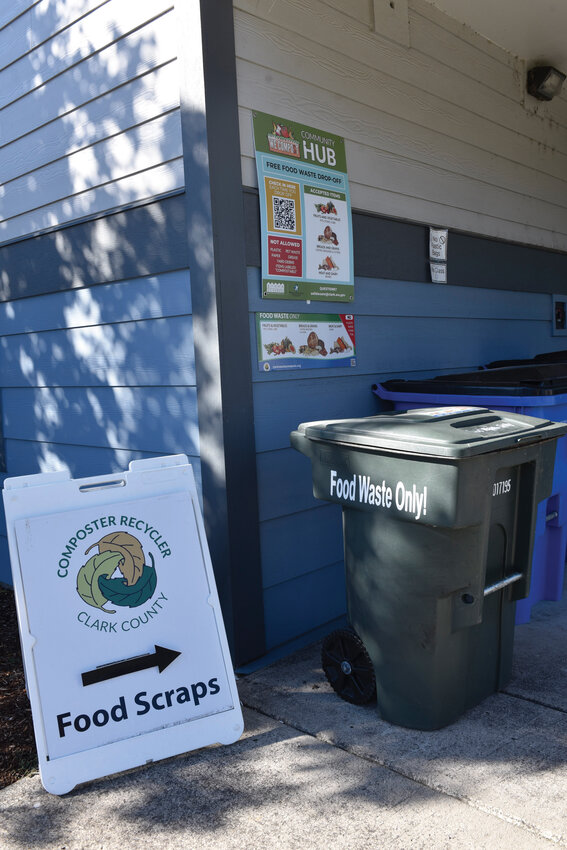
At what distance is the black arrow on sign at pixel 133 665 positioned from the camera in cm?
253

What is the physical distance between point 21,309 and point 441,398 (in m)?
2.66

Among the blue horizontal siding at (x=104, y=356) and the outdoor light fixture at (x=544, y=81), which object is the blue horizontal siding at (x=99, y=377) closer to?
the blue horizontal siding at (x=104, y=356)

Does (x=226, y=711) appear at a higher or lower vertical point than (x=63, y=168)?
lower

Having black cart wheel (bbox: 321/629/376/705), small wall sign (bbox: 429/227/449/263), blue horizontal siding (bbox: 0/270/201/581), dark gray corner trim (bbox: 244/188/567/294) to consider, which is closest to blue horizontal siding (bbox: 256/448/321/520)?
blue horizontal siding (bbox: 0/270/201/581)

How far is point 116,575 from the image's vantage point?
105 inches

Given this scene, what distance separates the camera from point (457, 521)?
2.42m

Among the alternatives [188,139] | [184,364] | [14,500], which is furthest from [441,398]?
[14,500]

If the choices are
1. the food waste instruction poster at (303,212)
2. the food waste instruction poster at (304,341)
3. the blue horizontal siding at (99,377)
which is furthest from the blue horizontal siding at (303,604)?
the food waste instruction poster at (303,212)

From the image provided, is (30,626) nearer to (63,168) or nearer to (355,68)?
(63,168)

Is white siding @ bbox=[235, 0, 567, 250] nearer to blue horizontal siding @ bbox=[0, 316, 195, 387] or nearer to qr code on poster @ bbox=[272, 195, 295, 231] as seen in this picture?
qr code on poster @ bbox=[272, 195, 295, 231]

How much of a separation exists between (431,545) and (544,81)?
415cm

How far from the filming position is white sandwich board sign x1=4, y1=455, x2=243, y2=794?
2.48 m

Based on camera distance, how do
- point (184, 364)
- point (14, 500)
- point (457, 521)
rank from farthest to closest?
point (184, 364)
point (14, 500)
point (457, 521)

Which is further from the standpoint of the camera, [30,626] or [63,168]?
[63,168]
